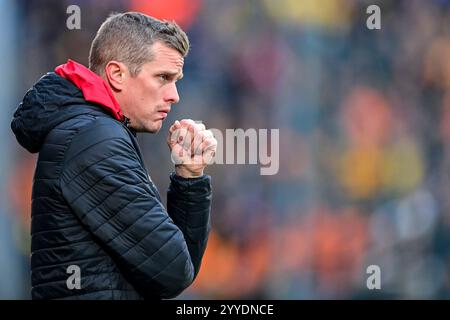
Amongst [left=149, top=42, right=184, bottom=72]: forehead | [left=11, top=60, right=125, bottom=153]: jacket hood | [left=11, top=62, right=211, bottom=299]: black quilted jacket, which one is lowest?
[left=11, top=62, right=211, bottom=299]: black quilted jacket

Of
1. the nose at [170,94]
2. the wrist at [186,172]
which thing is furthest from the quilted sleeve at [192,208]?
the nose at [170,94]

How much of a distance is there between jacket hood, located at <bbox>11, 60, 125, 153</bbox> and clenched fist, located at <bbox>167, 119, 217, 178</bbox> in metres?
0.19

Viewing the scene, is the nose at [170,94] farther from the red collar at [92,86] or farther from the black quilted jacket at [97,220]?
the black quilted jacket at [97,220]

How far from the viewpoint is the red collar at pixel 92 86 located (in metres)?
2.33

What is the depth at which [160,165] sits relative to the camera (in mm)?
5461

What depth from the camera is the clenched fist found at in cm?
243

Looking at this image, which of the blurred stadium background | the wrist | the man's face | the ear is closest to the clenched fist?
the wrist

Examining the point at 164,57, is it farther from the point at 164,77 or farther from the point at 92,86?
Result: the point at 92,86

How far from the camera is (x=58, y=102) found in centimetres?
230

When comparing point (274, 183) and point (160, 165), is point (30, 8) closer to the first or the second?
point (160, 165)

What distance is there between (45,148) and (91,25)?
10.9 ft

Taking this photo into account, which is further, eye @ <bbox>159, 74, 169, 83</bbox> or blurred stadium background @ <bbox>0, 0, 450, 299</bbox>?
blurred stadium background @ <bbox>0, 0, 450, 299</bbox>

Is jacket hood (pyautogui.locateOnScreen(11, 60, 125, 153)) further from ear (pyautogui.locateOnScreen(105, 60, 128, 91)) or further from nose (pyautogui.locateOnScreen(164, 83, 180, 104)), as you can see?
nose (pyautogui.locateOnScreen(164, 83, 180, 104))
